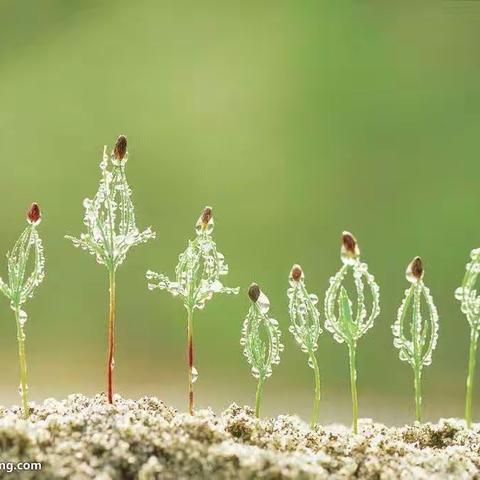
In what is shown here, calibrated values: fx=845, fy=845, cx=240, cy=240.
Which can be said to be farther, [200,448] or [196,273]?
[196,273]

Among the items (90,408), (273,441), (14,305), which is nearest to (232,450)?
(273,441)

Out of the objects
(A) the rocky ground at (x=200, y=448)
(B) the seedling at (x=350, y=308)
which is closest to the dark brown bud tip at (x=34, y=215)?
(A) the rocky ground at (x=200, y=448)

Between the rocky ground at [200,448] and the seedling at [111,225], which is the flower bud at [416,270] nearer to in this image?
the rocky ground at [200,448]

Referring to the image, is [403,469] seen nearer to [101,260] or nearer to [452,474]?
[452,474]

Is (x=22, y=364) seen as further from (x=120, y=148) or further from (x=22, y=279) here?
(x=120, y=148)

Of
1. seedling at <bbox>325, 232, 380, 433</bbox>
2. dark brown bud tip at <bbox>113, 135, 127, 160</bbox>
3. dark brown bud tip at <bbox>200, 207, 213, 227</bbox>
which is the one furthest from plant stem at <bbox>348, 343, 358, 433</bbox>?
dark brown bud tip at <bbox>113, 135, 127, 160</bbox>

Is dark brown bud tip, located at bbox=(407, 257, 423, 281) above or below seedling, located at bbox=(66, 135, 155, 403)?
below

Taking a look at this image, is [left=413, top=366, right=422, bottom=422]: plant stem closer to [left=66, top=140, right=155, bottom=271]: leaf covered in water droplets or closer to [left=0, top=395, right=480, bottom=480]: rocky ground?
[left=0, top=395, right=480, bottom=480]: rocky ground

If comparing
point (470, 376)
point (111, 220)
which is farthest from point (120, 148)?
point (470, 376)
